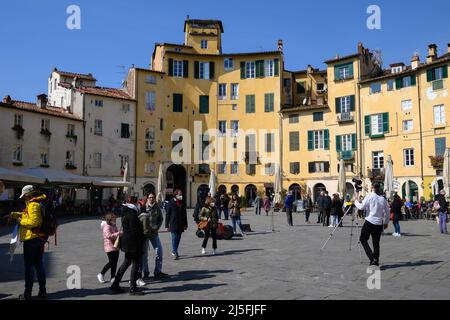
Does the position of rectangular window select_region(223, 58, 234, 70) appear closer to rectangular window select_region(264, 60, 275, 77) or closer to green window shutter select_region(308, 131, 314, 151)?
rectangular window select_region(264, 60, 275, 77)

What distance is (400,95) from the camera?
3922 centimetres

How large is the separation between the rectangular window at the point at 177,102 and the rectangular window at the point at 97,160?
948cm

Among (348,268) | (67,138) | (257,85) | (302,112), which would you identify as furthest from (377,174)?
(348,268)

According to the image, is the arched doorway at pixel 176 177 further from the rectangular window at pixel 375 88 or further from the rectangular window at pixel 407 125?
the rectangular window at pixel 407 125

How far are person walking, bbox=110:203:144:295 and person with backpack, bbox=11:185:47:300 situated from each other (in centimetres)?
118

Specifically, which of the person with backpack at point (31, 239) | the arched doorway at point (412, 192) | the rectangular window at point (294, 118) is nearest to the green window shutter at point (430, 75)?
the arched doorway at point (412, 192)

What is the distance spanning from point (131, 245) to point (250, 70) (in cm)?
4293

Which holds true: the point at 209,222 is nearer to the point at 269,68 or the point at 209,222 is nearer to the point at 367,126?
the point at 367,126

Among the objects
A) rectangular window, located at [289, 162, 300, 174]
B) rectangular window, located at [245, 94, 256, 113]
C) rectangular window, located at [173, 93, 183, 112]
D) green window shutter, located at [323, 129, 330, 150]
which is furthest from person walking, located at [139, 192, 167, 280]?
rectangular window, located at [173, 93, 183, 112]

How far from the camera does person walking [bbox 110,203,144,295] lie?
7.37m

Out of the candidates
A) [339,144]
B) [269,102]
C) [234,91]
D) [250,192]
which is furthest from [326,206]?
[234,91]

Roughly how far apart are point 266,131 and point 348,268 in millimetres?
38117

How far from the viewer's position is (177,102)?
158 ft

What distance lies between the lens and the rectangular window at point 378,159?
132 ft
